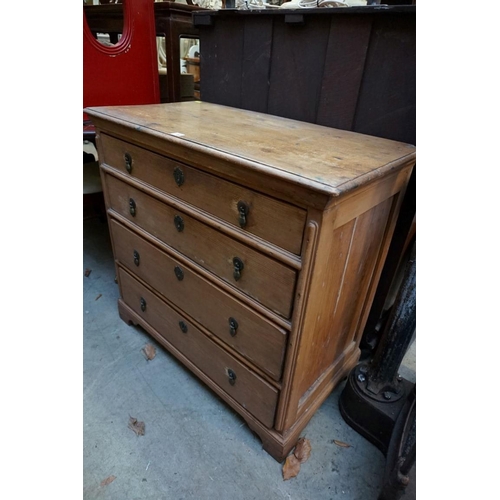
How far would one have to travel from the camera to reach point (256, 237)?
2.83 feet

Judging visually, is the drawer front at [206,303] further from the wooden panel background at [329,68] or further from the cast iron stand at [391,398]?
the wooden panel background at [329,68]

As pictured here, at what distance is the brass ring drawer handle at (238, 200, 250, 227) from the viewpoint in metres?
0.85

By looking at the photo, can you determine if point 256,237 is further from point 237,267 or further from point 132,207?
point 132,207

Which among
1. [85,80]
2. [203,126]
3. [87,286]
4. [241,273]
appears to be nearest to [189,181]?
[203,126]

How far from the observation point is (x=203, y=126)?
1.07 meters

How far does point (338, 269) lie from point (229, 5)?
1299 mm

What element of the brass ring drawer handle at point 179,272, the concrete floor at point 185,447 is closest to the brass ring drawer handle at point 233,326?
the brass ring drawer handle at point 179,272

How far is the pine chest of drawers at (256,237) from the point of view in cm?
79

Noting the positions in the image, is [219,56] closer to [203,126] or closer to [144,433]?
[203,126]

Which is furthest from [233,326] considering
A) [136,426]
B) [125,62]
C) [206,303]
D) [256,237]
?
[125,62]

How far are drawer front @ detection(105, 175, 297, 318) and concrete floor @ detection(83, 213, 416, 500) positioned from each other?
2.11ft

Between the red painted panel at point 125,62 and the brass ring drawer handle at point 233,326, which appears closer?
the brass ring drawer handle at point 233,326

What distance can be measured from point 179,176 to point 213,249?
0.24m

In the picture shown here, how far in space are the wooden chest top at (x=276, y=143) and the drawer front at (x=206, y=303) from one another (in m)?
0.43
